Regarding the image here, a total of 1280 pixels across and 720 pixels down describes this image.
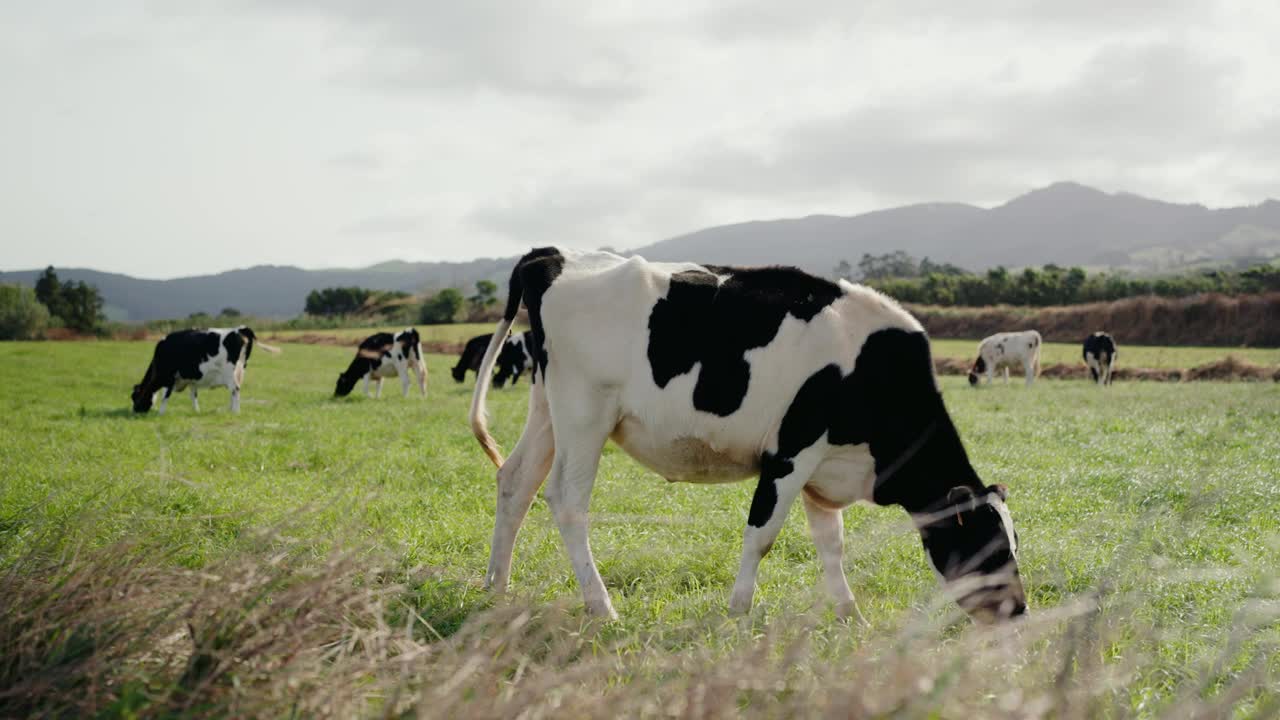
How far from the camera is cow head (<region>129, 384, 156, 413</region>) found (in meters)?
17.4

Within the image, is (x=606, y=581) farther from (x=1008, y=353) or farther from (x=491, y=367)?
(x=1008, y=353)

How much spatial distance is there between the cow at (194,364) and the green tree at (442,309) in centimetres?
6528

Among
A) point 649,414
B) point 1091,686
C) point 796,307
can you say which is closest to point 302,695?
point 1091,686

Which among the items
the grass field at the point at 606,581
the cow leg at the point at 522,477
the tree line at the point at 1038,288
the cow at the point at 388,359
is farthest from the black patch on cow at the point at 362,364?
the tree line at the point at 1038,288

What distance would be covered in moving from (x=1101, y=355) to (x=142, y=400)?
2931 cm

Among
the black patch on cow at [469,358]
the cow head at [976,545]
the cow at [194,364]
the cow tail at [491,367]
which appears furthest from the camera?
the black patch on cow at [469,358]

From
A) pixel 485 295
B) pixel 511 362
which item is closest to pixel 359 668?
pixel 511 362

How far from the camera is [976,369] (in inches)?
1215

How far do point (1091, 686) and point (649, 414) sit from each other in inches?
113

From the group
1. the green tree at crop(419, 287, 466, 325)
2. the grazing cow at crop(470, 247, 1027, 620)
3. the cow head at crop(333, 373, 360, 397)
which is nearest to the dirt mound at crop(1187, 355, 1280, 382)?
the cow head at crop(333, 373, 360, 397)

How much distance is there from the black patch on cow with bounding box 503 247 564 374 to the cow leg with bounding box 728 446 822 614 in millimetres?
1664

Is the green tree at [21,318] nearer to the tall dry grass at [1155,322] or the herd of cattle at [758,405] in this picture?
the herd of cattle at [758,405]

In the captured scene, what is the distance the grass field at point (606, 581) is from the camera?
2422mm

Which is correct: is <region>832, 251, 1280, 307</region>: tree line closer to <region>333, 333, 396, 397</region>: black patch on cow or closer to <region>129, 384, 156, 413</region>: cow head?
<region>333, 333, 396, 397</region>: black patch on cow
